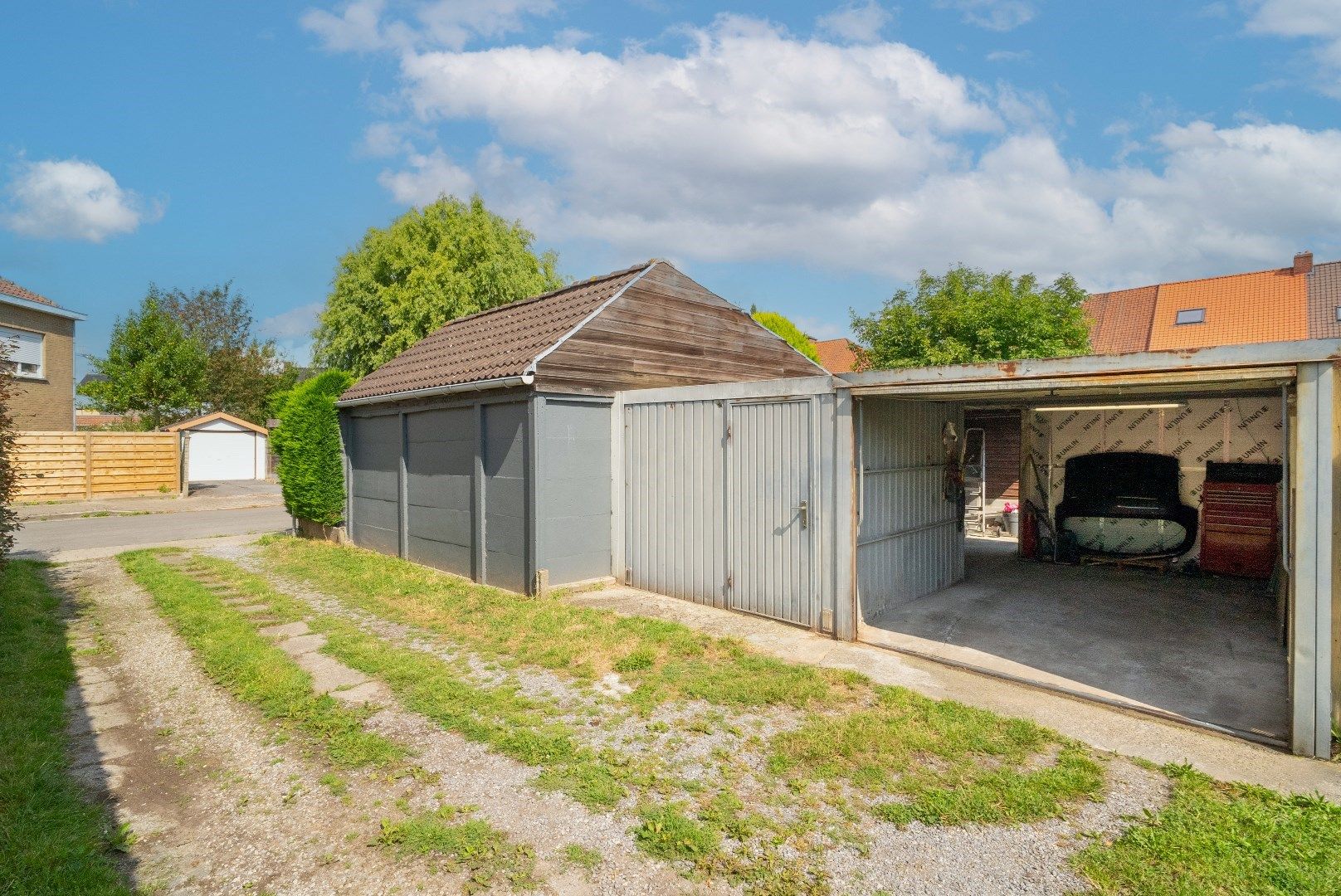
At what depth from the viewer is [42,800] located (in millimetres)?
3607

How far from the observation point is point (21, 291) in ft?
71.0

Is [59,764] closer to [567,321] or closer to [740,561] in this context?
[740,561]

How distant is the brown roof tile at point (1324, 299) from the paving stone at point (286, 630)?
29650mm

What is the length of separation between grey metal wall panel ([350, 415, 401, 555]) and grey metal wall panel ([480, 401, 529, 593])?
2896 mm

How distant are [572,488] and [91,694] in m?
4.77

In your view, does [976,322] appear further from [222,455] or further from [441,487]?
[222,455]

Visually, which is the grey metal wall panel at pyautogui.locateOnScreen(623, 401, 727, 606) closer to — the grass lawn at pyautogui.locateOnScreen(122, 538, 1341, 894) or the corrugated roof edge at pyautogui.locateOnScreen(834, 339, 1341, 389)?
the grass lawn at pyautogui.locateOnScreen(122, 538, 1341, 894)

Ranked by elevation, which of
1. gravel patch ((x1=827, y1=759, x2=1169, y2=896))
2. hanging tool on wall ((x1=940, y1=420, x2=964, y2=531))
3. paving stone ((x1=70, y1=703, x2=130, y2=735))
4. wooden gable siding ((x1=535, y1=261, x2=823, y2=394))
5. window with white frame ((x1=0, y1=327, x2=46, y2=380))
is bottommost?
paving stone ((x1=70, y1=703, x2=130, y2=735))

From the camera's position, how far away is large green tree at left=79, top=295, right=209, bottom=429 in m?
26.3

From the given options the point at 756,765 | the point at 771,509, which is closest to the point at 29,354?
the point at 771,509

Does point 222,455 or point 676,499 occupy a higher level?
point 222,455

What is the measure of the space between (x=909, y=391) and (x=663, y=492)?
3.30 metres

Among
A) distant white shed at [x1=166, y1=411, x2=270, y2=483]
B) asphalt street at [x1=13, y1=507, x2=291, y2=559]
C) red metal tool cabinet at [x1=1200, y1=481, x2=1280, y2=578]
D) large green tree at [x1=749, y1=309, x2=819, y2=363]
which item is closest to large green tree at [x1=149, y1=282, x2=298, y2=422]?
distant white shed at [x1=166, y1=411, x2=270, y2=483]

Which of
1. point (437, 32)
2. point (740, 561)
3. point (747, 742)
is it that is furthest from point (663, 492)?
point (437, 32)
